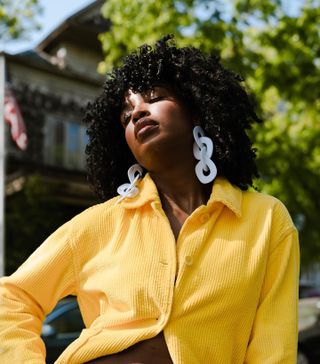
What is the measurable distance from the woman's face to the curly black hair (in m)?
0.04

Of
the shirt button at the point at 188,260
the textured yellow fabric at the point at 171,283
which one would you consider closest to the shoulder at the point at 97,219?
the textured yellow fabric at the point at 171,283

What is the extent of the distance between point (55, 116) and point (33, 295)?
58.5 feet

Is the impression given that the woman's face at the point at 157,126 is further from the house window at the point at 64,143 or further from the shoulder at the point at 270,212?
the house window at the point at 64,143

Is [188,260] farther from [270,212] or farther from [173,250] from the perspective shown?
[270,212]

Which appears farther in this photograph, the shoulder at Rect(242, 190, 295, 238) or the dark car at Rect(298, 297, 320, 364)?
the dark car at Rect(298, 297, 320, 364)

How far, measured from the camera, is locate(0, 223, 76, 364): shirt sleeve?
173 cm

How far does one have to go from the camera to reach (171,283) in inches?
68.9

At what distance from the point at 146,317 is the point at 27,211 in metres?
15.5

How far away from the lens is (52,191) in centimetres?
1731

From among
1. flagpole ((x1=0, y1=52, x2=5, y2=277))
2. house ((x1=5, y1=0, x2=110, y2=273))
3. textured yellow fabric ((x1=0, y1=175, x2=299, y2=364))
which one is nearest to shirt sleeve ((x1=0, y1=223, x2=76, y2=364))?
textured yellow fabric ((x1=0, y1=175, x2=299, y2=364))

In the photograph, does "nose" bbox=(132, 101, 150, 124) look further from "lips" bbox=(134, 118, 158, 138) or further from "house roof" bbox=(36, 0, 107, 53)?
"house roof" bbox=(36, 0, 107, 53)

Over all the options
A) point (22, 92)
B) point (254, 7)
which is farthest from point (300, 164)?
point (22, 92)

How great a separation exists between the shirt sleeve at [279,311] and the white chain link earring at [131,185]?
444 mm

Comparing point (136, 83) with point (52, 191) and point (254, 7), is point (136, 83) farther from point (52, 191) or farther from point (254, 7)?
point (52, 191)
